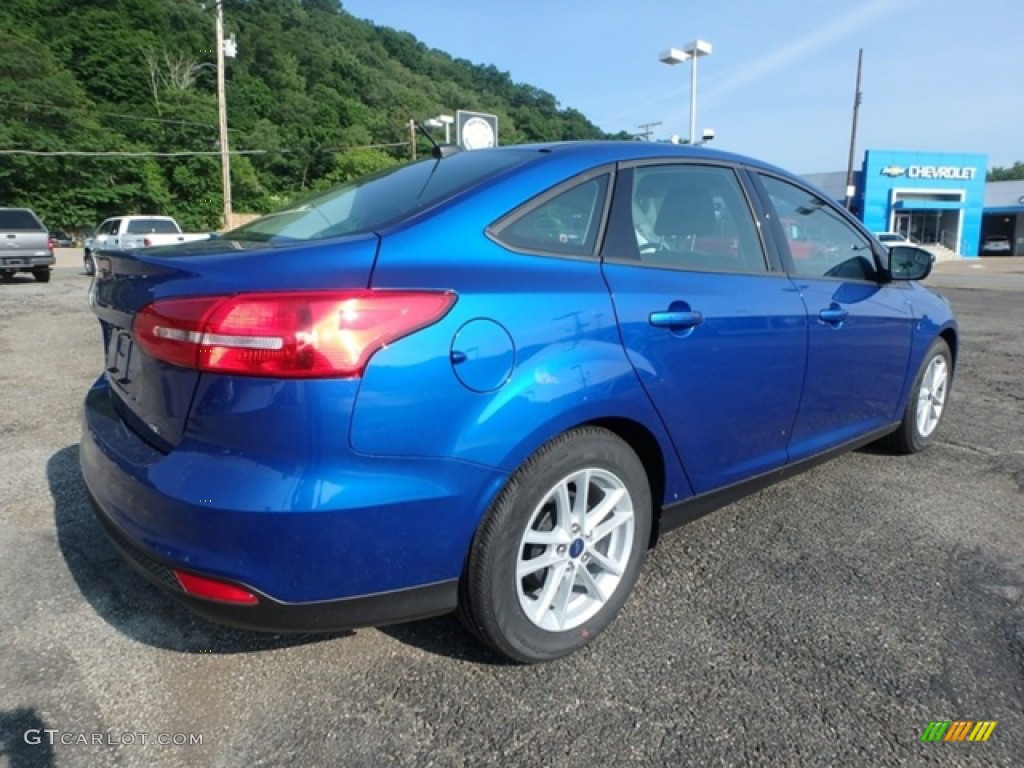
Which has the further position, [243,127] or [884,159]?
[243,127]

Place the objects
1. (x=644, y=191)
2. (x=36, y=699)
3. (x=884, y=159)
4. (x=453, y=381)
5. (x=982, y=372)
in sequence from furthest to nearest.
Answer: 1. (x=884, y=159)
2. (x=982, y=372)
3. (x=644, y=191)
4. (x=36, y=699)
5. (x=453, y=381)

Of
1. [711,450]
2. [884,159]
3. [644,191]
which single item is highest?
[884,159]

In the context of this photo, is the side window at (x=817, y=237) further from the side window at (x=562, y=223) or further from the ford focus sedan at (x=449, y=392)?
the side window at (x=562, y=223)

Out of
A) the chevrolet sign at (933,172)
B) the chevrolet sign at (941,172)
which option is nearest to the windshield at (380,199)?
the chevrolet sign at (933,172)

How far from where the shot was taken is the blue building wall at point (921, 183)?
42.8 m

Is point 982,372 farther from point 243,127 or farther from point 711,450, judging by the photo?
point 243,127

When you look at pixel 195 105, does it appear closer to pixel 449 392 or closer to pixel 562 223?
pixel 562 223

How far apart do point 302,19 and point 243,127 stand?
16.5m

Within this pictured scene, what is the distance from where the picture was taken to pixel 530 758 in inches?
70.8

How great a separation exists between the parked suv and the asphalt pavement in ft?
52.9

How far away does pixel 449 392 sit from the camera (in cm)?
177

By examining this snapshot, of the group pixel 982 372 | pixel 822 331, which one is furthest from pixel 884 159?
pixel 822 331
